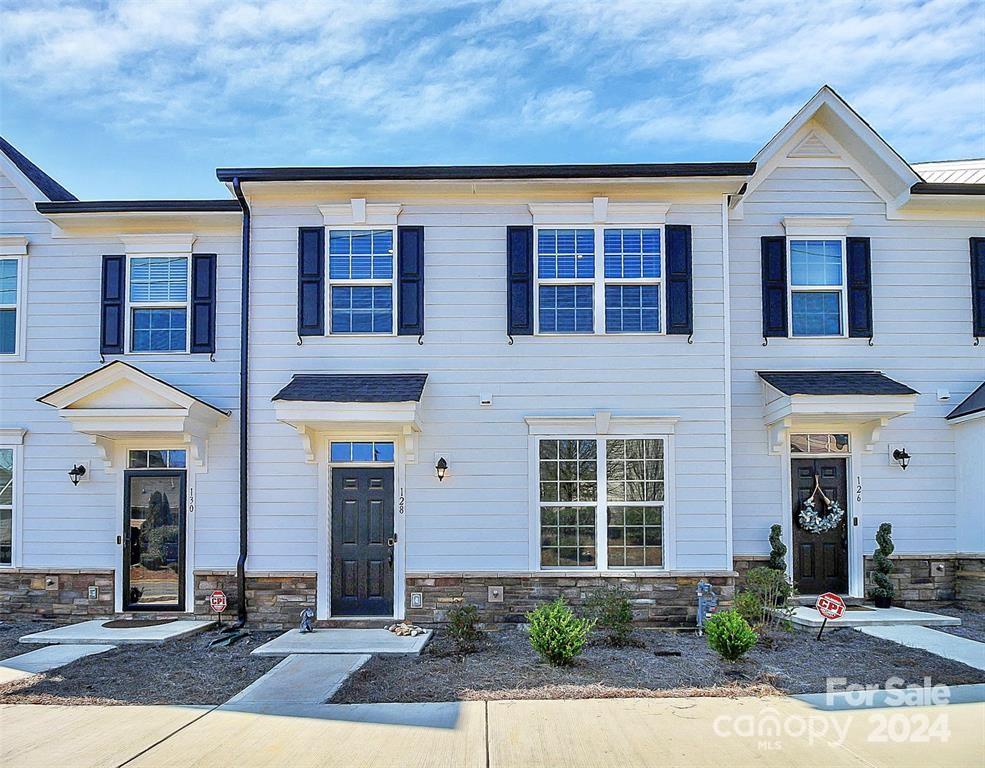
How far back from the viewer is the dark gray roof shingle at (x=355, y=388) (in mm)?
9188

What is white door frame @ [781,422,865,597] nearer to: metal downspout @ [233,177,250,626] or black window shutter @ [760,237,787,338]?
black window shutter @ [760,237,787,338]

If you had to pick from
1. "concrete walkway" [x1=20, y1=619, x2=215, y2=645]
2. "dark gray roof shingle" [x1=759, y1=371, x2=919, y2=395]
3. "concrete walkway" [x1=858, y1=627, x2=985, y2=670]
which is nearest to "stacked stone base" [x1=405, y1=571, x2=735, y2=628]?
"concrete walkway" [x1=858, y1=627, x2=985, y2=670]

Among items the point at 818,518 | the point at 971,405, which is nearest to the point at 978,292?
the point at 971,405

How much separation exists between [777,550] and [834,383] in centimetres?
227

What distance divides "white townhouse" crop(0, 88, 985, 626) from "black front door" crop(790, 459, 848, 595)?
0.13ft

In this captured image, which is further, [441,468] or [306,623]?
[441,468]

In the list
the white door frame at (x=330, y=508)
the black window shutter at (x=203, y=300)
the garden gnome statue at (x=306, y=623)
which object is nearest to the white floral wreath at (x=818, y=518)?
the white door frame at (x=330, y=508)

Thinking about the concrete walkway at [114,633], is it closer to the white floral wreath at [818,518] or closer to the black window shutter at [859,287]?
the white floral wreath at [818,518]

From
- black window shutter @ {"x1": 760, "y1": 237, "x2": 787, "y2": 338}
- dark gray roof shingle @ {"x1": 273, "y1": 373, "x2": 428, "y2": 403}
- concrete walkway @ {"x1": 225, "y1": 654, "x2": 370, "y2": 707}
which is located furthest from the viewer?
black window shutter @ {"x1": 760, "y1": 237, "x2": 787, "y2": 338}

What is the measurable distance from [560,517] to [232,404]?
448cm

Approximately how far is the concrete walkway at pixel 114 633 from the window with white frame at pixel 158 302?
11.5ft

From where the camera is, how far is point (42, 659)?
8.18m

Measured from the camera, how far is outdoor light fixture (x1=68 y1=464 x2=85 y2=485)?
1026 cm

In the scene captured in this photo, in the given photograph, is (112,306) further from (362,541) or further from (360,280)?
(362,541)
